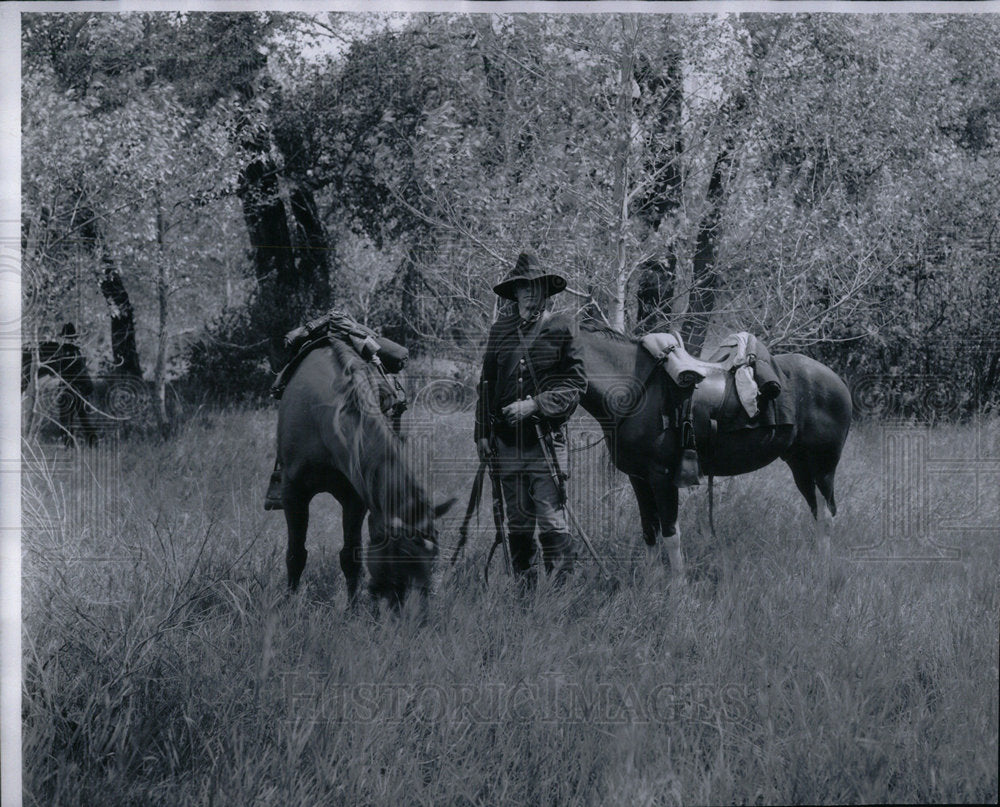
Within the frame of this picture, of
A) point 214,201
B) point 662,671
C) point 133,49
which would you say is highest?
point 133,49

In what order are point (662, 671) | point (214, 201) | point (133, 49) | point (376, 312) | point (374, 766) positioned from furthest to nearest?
point (376, 312)
point (214, 201)
point (133, 49)
point (662, 671)
point (374, 766)

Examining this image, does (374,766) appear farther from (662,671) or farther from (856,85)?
(856,85)

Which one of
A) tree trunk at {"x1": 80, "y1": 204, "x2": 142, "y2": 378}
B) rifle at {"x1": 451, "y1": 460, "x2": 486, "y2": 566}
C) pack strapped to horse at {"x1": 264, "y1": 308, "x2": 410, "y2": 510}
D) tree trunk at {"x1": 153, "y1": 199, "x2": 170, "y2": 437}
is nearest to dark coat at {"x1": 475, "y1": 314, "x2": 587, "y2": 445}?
rifle at {"x1": 451, "y1": 460, "x2": 486, "y2": 566}

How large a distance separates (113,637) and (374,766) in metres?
1.14

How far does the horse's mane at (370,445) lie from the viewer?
3.09 m

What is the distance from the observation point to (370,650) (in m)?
3.12

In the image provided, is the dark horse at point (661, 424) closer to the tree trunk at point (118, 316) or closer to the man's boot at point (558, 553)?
the man's boot at point (558, 553)

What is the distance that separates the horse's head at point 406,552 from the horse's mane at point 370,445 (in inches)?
1.7

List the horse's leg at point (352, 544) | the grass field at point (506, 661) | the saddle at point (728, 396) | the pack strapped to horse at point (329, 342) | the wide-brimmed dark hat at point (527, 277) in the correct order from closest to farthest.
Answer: the grass field at point (506, 661), the horse's leg at point (352, 544), the wide-brimmed dark hat at point (527, 277), the pack strapped to horse at point (329, 342), the saddle at point (728, 396)

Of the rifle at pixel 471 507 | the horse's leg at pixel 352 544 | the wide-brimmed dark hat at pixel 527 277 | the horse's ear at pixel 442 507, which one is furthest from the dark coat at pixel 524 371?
the horse's ear at pixel 442 507

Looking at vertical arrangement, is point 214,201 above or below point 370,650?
above

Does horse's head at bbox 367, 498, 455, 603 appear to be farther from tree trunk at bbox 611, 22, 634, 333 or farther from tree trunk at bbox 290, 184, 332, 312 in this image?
tree trunk at bbox 611, 22, 634, 333

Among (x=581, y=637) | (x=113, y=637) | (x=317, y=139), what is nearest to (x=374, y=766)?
(x=581, y=637)

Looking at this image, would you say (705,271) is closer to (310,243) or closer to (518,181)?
(518,181)
